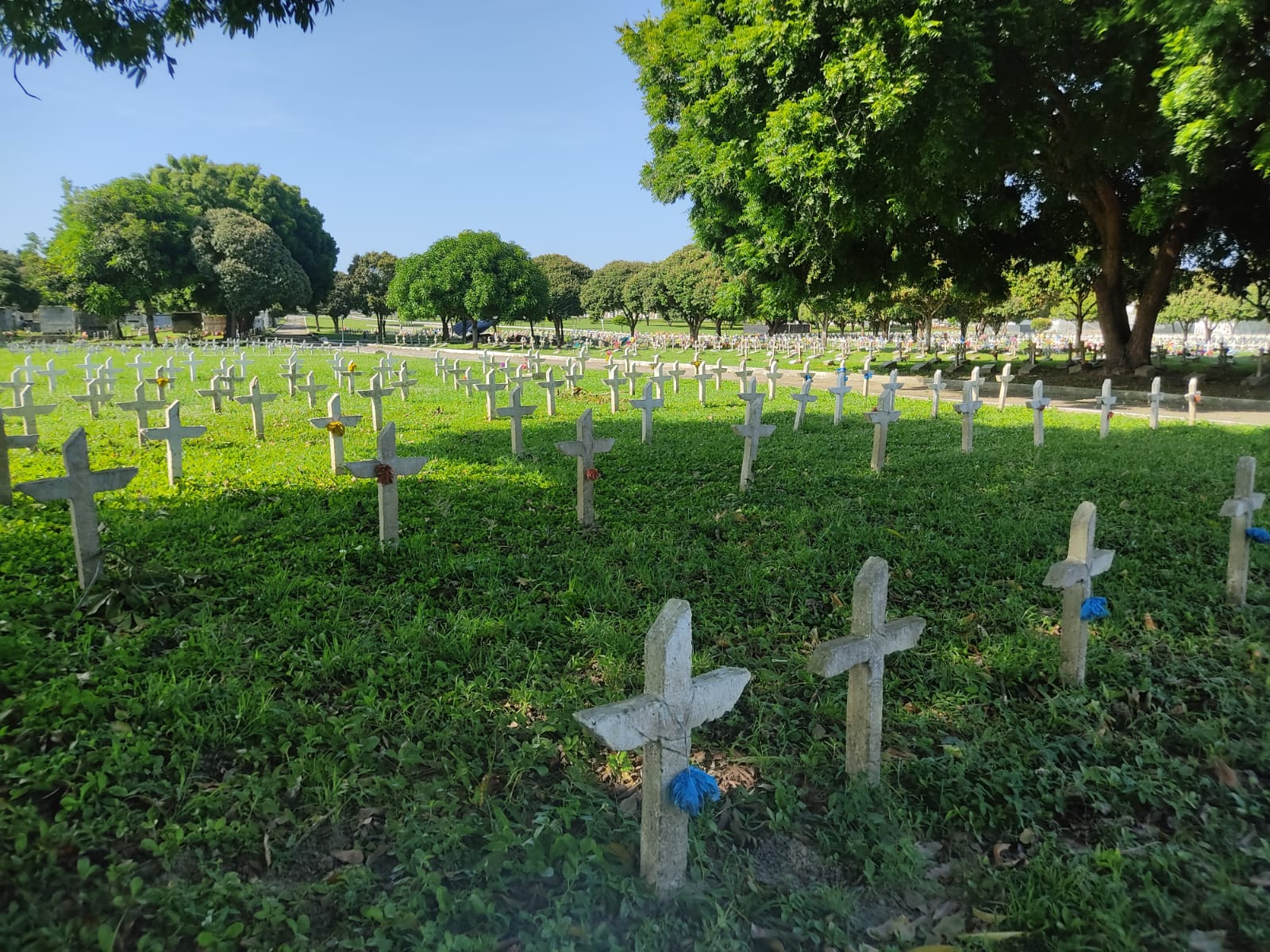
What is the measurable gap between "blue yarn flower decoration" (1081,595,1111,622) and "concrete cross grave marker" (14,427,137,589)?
5580 millimetres

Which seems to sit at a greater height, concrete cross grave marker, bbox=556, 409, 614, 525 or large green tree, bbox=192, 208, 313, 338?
large green tree, bbox=192, 208, 313, 338

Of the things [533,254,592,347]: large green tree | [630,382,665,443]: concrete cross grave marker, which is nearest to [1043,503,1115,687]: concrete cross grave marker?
[630,382,665,443]: concrete cross grave marker

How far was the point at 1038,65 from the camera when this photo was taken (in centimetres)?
1510

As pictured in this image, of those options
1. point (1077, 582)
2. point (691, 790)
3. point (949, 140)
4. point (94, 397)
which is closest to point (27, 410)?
point (94, 397)

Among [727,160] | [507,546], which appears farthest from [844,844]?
[727,160]

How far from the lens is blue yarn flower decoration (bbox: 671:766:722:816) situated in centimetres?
254

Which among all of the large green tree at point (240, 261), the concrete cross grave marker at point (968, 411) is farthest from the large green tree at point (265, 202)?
the concrete cross grave marker at point (968, 411)

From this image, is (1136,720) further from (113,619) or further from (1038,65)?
(1038,65)

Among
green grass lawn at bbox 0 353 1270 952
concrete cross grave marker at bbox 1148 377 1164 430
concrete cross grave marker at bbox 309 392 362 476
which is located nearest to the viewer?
green grass lawn at bbox 0 353 1270 952

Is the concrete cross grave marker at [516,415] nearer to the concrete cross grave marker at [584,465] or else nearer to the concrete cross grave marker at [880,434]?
the concrete cross grave marker at [584,465]

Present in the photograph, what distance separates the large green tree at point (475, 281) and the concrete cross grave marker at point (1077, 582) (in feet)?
157

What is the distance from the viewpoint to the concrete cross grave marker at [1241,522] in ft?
16.3

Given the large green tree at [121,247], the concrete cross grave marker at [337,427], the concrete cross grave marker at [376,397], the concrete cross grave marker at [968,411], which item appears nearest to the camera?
the concrete cross grave marker at [337,427]

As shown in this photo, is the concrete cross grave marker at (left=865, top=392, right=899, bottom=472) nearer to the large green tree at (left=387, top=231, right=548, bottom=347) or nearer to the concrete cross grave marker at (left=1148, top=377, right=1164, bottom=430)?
the concrete cross grave marker at (left=1148, top=377, right=1164, bottom=430)
